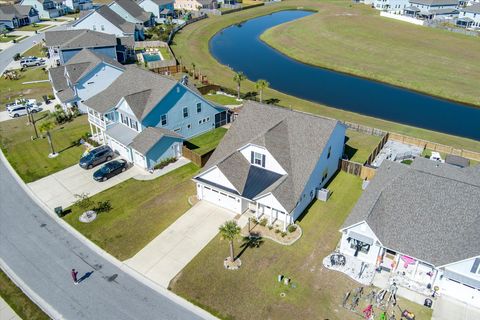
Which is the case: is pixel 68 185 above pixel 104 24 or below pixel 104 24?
below

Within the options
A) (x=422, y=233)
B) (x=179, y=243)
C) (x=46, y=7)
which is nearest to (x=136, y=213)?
(x=179, y=243)

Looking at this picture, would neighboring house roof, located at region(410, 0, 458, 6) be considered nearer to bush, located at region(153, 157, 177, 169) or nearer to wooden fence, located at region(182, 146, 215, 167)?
wooden fence, located at region(182, 146, 215, 167)

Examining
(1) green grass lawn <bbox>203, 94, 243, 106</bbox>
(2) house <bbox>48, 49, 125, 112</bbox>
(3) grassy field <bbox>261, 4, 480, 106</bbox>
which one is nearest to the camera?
(2) house <bbox>48, 49, 125, 112</bbox>

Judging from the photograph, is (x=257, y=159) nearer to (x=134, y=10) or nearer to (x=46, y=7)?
(x=134, y=10)

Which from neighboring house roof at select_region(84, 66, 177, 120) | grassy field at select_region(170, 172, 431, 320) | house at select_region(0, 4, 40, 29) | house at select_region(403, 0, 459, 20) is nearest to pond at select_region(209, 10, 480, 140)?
neighboring house roof at select_region(84, 66, 177, 120)

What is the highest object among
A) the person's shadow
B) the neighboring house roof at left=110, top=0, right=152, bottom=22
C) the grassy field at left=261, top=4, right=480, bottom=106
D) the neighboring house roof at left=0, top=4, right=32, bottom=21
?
the neighboring house roof at left=110, top=0, right=152, bottom=22

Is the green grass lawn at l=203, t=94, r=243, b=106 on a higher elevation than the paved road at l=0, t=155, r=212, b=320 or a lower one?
higher

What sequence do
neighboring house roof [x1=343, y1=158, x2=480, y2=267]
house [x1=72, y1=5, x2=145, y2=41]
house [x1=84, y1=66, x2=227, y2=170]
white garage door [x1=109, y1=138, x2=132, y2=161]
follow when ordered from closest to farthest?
neighboring house roof [x1=343, y1=158, x2=480, y2=267] < house [x1=84, y1=66, x2=227, y2=170] < white garage door [x1=109, y1=138, x2=132, y2=161] < house [x1=72, y1=5, x2=145, y2=41]
